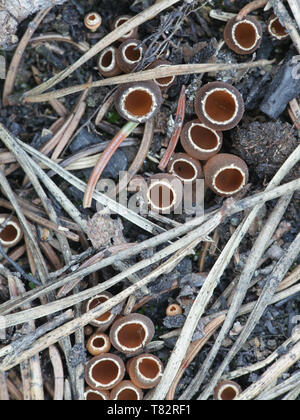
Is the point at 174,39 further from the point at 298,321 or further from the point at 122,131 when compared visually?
the point at 298,321

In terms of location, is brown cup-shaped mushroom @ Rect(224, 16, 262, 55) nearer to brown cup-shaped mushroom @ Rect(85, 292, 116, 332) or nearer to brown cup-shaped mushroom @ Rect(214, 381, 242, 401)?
brown cup-shaped mushroom @ Rect(85, 292, 116, 332)

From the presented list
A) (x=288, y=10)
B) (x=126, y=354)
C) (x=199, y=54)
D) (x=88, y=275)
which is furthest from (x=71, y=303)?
(x=288, y=10)

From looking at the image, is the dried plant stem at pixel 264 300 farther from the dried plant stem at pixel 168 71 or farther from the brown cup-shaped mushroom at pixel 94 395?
the dried plant stem at pixel 168 71

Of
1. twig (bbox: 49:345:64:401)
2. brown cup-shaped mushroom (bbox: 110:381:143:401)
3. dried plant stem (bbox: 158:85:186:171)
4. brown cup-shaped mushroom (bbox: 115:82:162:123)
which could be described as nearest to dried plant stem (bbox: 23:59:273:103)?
brown cup-shaped mushroom (bbox: 115:82:162:123)

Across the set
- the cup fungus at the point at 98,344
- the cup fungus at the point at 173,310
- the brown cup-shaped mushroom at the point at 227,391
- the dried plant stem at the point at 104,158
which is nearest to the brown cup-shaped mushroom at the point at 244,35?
the dried plant stem at the point at 104,158

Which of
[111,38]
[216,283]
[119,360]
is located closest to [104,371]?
[119,360]

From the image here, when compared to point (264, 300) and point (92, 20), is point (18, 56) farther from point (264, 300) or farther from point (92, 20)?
point (264, 300)
